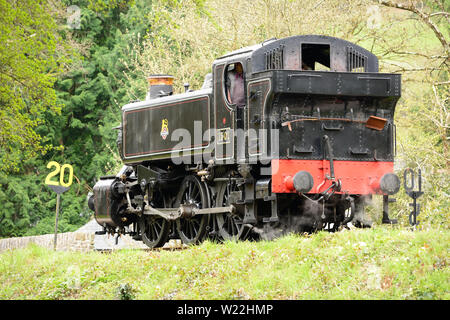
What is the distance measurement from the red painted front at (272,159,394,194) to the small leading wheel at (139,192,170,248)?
4.33m

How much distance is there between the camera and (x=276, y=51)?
1375 centimetres

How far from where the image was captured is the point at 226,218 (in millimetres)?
14906

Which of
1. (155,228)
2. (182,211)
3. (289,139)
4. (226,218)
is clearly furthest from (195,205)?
(289,139)

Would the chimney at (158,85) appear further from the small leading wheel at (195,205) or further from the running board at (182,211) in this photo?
the running board at (182,211)

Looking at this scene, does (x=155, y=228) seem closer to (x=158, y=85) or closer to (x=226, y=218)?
(x=226, y=218)

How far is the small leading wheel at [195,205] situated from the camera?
50.7ft

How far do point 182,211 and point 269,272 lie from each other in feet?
17.4

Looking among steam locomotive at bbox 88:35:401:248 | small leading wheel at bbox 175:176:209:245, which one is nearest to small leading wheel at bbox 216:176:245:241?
steam locomotive at bbox 88:35:401:248

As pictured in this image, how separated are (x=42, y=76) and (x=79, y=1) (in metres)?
16.0

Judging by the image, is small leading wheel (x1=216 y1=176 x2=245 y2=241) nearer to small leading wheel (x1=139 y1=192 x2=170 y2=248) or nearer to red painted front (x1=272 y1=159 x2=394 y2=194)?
red painted front (x1=272 y1=159 x2=394 y2=194)

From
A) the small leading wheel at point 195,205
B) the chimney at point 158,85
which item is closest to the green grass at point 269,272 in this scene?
the small leading wheel at point 195,205

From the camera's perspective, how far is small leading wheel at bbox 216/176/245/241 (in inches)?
572

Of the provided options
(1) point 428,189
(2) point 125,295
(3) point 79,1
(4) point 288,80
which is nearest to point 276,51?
(4) point 288,80
